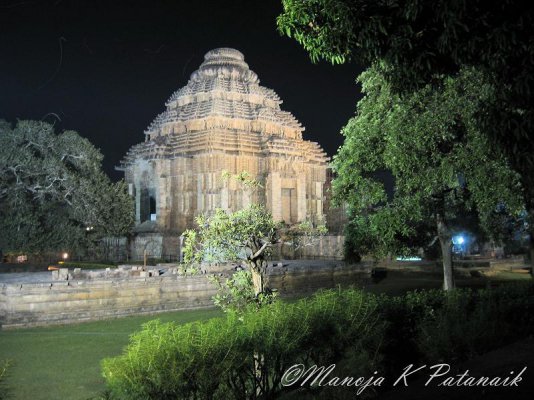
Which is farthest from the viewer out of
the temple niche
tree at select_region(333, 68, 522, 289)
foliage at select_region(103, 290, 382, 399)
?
the temple niche

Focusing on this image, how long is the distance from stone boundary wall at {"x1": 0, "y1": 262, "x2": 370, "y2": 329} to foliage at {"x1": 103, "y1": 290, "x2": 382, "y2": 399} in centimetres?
1023

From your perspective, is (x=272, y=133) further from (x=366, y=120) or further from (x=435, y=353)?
(x=435, y=353)

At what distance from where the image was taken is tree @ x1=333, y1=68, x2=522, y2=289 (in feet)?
40.0

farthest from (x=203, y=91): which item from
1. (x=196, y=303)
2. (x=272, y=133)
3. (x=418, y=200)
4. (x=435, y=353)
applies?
(x=435, y=353)

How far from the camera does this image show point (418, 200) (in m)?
13.8

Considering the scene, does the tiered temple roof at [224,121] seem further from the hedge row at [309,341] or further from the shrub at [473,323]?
the hedge row at [309,341]

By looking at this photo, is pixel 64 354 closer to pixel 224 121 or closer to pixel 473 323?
pixel 473 323

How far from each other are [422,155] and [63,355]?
10.4m

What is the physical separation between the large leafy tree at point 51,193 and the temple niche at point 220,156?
12.9 feet

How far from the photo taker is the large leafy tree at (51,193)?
92.6ft

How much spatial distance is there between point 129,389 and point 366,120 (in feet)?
36.9

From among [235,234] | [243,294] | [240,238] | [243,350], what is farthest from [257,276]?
[243,350]

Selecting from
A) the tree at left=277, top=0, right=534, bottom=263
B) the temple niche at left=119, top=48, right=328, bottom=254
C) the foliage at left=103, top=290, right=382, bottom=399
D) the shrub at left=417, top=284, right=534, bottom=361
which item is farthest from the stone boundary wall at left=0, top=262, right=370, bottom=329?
the temple niche at left=119, top=48, right=328, bottom=254

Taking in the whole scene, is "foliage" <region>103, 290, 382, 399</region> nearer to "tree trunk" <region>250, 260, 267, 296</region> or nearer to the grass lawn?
"tree trunk" <region>250, 260, 267, 296</region>
